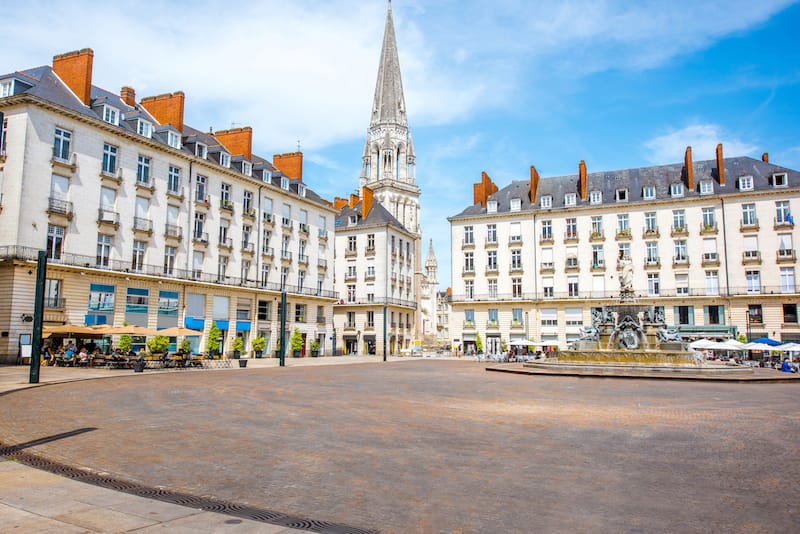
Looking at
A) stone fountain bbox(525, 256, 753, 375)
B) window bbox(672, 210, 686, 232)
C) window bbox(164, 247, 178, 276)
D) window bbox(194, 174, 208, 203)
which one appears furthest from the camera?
window bbox(672, 210, 686, 232)

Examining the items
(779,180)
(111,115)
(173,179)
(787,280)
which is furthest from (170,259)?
(779,180)

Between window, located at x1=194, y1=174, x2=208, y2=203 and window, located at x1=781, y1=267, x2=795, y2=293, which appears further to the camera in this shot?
window, located at x1=781, y1=267, x2=795, y2=293

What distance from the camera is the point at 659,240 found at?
54.5m

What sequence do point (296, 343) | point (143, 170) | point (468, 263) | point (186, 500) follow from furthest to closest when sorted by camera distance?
point (468, 263), point (296, 343), point (143, 170), point (186, 500)

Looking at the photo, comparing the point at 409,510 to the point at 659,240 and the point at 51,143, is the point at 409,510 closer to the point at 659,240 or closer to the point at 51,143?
the point at 51,143

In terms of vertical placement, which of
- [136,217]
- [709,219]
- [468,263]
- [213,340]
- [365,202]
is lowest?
[213,340]

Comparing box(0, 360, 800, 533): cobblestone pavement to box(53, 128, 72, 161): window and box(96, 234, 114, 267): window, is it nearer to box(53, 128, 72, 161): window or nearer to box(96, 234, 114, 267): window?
box(96, 234, 114, 267): window

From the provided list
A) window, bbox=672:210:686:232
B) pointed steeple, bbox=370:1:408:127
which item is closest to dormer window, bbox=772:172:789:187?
window, bbox=672:210:686:232

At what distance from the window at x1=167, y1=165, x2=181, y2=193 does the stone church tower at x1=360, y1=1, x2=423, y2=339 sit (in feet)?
209

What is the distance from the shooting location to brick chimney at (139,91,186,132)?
4422cm

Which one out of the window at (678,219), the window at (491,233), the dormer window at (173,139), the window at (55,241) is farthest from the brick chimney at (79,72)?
the window at (678,219)

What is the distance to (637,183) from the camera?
57750 mm

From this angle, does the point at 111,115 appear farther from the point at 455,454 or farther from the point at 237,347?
the point at 455,454

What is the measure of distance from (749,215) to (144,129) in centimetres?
5069
